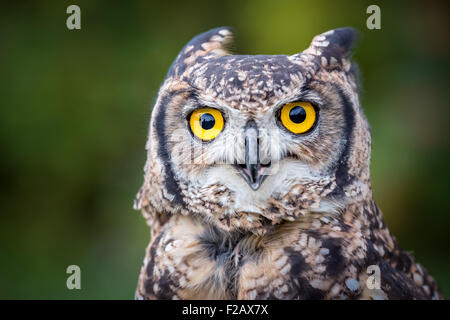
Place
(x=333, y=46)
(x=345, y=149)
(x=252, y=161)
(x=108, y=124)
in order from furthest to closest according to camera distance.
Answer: (x=108, y=124)
(x=333, y=46)
(x=345, y=149)
(x=252, y=161)

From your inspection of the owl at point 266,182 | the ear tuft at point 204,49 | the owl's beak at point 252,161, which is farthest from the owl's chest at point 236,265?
the ear tuft at point 204,49

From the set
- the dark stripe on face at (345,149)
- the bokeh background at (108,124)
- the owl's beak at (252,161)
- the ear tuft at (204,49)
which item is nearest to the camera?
the owl's beak at (252,161)

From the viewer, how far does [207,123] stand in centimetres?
172

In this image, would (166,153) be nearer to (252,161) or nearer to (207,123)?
(207,123)

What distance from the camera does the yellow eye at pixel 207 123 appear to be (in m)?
1.71

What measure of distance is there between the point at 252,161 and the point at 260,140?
0.26ft

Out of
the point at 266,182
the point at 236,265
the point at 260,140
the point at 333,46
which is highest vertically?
the point at 333,46

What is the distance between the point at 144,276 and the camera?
1.92 metres

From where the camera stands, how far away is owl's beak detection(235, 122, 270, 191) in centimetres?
163

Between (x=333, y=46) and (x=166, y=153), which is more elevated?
(x=333, y=46)

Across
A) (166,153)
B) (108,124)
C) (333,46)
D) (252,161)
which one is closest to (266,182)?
(252,161)

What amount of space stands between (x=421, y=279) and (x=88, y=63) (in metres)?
2.96

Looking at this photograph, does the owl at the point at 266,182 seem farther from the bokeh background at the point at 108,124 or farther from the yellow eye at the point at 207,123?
the bokeh background at the point at 108,124
